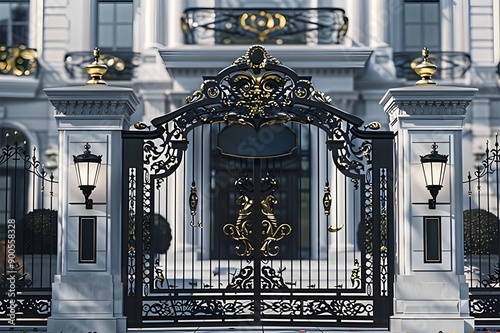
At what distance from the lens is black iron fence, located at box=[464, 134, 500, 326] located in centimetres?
1187

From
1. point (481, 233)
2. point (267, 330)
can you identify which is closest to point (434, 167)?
point (267, 330)

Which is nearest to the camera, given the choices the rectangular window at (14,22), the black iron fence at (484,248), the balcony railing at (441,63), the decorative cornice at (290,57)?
the black iron fence at (484,248)

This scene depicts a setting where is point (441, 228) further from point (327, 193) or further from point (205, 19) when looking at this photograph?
point (205, 19)

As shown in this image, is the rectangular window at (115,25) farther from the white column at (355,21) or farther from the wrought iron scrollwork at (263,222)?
the wrought iron scrollwork at (263,222)

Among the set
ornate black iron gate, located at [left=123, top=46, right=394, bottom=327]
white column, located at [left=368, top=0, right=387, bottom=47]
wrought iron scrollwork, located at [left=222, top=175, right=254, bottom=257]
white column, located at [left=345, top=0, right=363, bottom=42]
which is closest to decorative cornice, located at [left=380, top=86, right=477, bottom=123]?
ornate black iron gate, located at [left=123, top=46, right=394, bottom=327]

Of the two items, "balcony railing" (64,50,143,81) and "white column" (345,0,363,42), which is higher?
"white column" (345,0,363,42)

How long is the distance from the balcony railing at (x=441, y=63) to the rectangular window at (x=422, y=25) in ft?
1.79

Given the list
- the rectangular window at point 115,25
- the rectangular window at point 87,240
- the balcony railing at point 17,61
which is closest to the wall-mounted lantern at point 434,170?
the rectangular window at point 87,240

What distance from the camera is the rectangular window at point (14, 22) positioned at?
2245 centimetres

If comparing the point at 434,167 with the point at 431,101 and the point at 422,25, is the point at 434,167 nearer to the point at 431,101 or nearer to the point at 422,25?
the point at 431,101

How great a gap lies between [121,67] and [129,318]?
11.0 m

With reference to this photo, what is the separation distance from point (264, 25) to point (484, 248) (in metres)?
7.44

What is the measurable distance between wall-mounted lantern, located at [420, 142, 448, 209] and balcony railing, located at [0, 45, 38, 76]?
503 inches

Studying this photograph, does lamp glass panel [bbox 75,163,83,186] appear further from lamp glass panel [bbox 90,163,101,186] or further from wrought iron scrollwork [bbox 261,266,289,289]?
wrought iron scrollwork [bbox 261,266,289,289]
